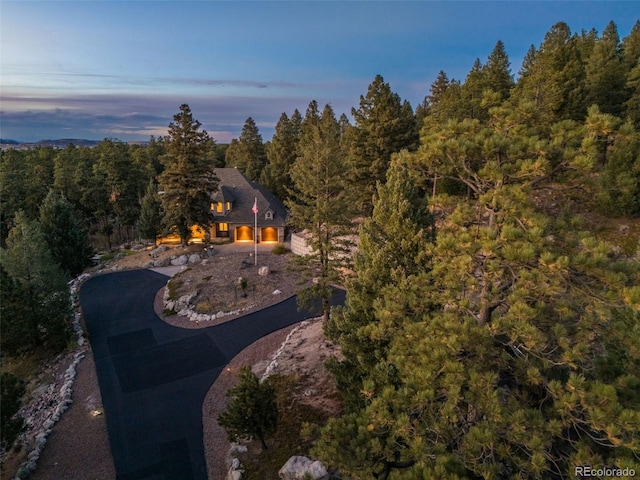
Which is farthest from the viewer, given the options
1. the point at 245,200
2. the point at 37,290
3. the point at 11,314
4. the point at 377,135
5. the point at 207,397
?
the point at 245,200

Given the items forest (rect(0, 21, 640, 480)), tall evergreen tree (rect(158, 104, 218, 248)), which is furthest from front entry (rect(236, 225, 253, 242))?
forest (rect(0, 21, 640, 480))

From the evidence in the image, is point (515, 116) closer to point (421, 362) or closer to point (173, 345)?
point (421, 362)

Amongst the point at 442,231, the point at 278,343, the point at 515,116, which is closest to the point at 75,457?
the point at 278,343

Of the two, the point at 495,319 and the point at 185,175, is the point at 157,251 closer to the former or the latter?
the point at 185,175

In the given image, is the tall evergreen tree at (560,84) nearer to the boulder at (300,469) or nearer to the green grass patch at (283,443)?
the green grass patch at (283,443)

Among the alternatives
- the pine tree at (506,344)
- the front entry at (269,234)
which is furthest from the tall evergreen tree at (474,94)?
the pine tree at (506,344)

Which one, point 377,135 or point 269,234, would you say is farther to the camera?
point 269,234

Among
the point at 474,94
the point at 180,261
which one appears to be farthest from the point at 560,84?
the point at 180,261

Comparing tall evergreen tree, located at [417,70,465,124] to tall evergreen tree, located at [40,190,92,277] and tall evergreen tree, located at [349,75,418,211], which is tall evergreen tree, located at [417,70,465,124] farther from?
tall evergreen tree, located at [40,190,92,277]
